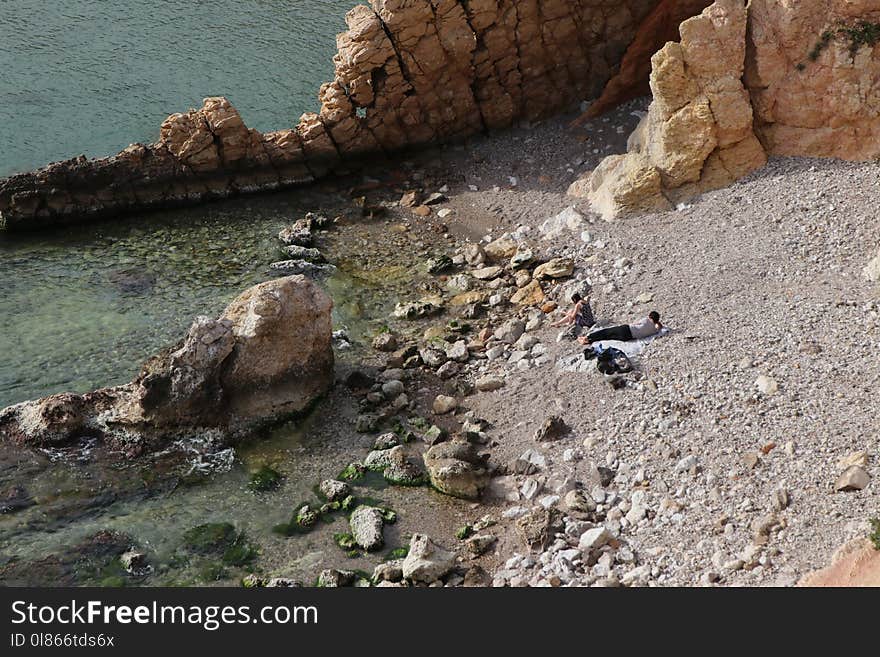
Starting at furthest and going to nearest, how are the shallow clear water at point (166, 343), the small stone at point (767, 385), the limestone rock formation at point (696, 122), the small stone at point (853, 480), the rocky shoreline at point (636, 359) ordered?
the limestone rock formation at point (696, 122), the small stone at point (767, 385), the shallow clear water at point (166, 343), the rocky shoreline at point (636, 359), the small stone at point (853, 480)

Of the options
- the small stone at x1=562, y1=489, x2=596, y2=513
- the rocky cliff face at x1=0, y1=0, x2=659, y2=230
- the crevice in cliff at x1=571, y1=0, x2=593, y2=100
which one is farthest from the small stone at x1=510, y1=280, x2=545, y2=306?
the crevice in cliff at x1=571, y1=0, x2=593, y2=100

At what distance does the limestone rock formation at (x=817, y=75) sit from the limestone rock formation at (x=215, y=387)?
13104 millimetres

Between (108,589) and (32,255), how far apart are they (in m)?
15.0

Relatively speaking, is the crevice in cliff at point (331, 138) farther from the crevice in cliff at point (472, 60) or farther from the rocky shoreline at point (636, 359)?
the crevice in cliff at point (472, 60)

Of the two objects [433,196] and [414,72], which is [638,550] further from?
[414,72]

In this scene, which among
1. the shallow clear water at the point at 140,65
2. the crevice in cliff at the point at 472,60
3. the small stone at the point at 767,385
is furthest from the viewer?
the shallow clear water at the point at 140,65

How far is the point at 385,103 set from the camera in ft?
109

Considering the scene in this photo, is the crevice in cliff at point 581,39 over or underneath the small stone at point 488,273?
over

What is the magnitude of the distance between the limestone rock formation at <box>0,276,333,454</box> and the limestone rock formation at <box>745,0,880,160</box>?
13104 mm

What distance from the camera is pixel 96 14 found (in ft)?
139

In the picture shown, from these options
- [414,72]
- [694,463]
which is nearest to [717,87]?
[414,72]

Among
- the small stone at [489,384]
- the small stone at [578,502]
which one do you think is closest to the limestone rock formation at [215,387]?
the small stone at [489,384]

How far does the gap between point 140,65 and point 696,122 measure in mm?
21447

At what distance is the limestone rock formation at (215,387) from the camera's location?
23250 millimetres
